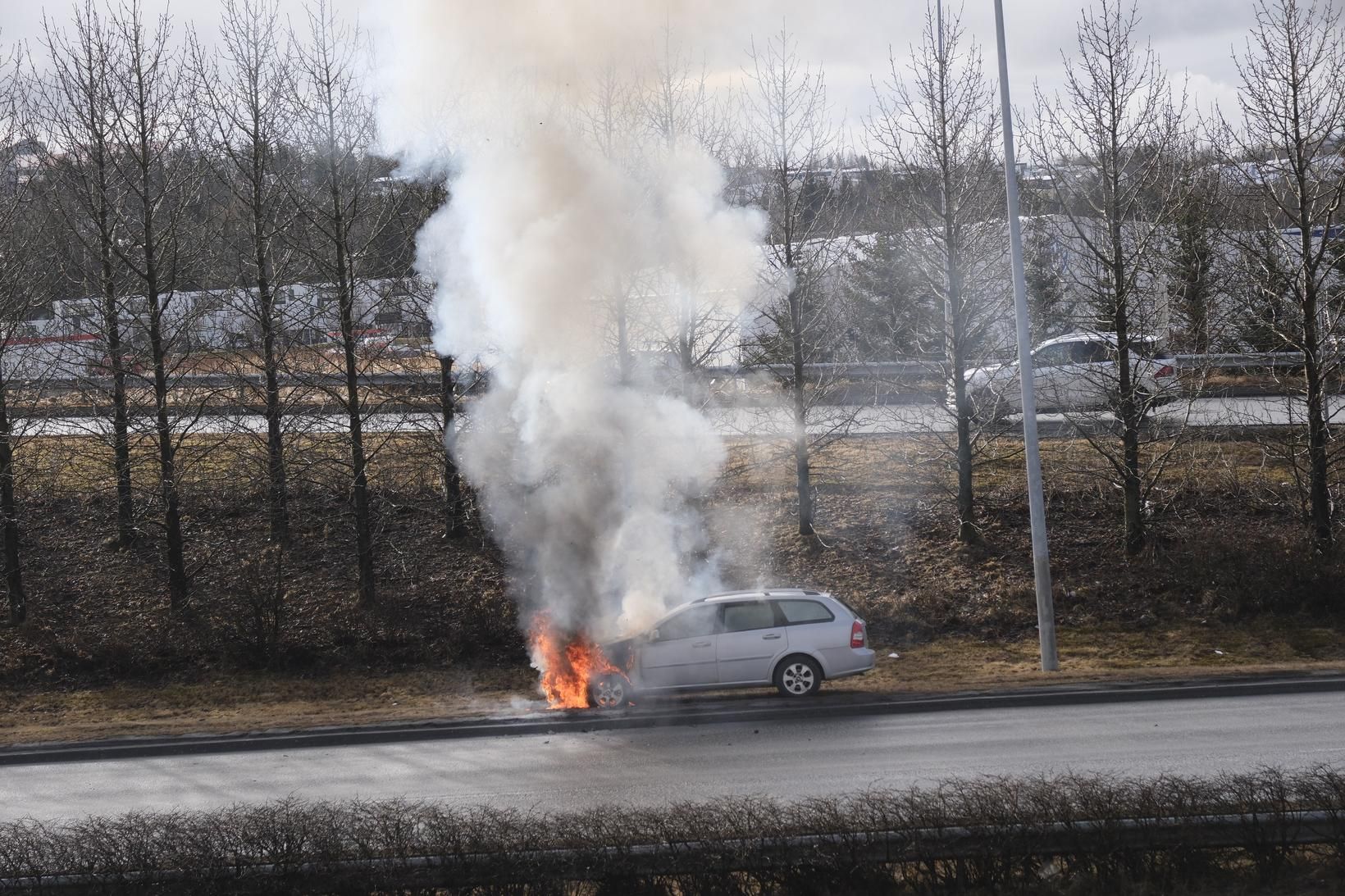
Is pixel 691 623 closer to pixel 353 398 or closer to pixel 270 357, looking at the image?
pixel 353 398

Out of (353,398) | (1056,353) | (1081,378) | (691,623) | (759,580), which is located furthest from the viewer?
(1056,353)

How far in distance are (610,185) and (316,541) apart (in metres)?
11.3

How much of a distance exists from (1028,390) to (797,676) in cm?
564

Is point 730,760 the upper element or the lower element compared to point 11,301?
lower

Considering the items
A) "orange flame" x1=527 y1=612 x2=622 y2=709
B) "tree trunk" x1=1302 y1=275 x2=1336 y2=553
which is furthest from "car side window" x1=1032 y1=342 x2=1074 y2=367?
"orange flame" x1=527 y1=612 x2=622 y2=709

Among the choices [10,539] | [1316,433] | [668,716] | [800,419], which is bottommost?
[668,716]

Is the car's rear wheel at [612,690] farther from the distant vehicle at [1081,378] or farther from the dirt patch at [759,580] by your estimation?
the distant vehicle at [1081,378]

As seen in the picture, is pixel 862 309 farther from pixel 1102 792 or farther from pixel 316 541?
pixel 1102 792

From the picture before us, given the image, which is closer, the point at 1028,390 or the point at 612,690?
the point at 612,690

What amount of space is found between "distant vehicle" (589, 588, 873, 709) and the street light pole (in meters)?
3.33

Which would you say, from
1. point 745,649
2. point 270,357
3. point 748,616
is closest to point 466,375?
point 270,357

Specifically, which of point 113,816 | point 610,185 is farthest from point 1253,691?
point 113,816

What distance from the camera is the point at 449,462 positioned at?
2266cm

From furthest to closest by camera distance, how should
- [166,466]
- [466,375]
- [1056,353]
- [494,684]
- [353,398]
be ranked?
[1056,353]
[466,375]
[166,466]
[353,398]
[494,684]
